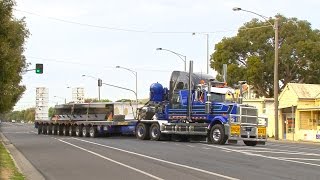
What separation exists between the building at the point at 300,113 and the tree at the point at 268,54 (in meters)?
10.1

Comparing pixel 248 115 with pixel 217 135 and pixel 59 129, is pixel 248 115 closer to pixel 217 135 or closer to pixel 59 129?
pixel 217 135

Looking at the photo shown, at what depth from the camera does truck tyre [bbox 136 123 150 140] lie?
1404 inches

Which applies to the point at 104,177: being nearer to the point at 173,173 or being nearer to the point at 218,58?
the point at 173,173

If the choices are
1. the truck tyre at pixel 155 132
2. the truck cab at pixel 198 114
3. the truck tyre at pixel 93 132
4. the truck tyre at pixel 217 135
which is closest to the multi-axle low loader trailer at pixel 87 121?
the truck tyre at pixel 93 132

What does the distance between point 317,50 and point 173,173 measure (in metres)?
45.6

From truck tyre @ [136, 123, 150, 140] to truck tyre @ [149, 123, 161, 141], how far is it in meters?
0.41

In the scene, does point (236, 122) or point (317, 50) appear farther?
point (317, 50)

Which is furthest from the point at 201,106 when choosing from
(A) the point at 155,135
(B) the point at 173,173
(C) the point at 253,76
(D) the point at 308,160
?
(C) the point at 253,76

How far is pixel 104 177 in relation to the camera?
14328 millimetres

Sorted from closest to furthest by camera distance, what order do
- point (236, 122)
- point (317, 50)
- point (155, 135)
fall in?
point (236, 122) < point (155, 135) < point (317, 50)

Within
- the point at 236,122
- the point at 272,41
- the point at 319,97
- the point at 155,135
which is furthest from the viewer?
the point at 272,41

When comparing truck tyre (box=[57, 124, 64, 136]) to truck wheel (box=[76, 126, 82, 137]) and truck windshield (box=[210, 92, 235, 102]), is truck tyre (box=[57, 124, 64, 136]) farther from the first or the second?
truck windshield (box=[210, 92, 235, 102])

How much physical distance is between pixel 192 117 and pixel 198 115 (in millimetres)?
577

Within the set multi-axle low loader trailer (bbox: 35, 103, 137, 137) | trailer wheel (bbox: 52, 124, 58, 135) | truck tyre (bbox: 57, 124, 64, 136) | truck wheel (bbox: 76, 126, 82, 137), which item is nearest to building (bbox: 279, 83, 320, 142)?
multi-axle low loader trailer (bbox: 35, 103, 137, 137)
